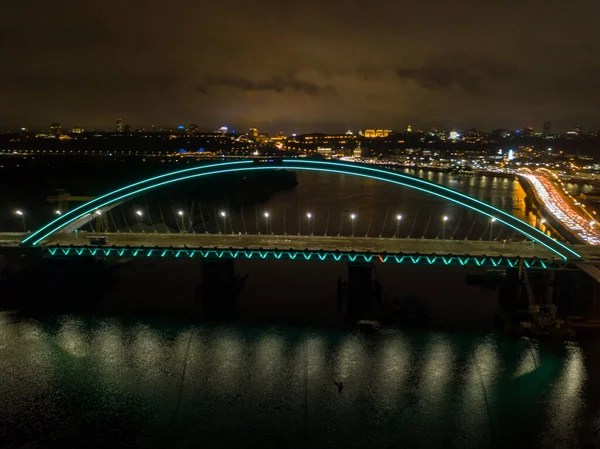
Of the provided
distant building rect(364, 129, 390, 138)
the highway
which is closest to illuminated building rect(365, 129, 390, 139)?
distant building rect(364, 129, 390, 138)

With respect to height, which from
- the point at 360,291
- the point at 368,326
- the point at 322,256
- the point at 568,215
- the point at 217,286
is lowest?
the point at 368,326

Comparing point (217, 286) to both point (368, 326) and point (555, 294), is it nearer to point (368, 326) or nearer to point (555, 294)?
point (368, 326)

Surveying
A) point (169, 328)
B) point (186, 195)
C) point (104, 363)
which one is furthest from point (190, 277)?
point (186, 195)

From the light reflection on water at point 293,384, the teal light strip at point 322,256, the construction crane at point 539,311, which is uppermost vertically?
the teal light strip at point 322,256

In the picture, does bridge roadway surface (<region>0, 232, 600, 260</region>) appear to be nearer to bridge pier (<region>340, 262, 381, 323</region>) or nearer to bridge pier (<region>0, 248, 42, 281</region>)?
bridge pier (<region>0, 248, 42, 281</region>)

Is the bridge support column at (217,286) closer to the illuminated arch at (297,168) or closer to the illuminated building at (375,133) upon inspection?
the illuminated arch at (297,168)

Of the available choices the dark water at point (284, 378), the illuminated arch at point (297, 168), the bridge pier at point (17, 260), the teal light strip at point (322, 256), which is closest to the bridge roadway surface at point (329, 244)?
the teal light strip at point (322, 256)

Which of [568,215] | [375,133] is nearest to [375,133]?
[375,133]
